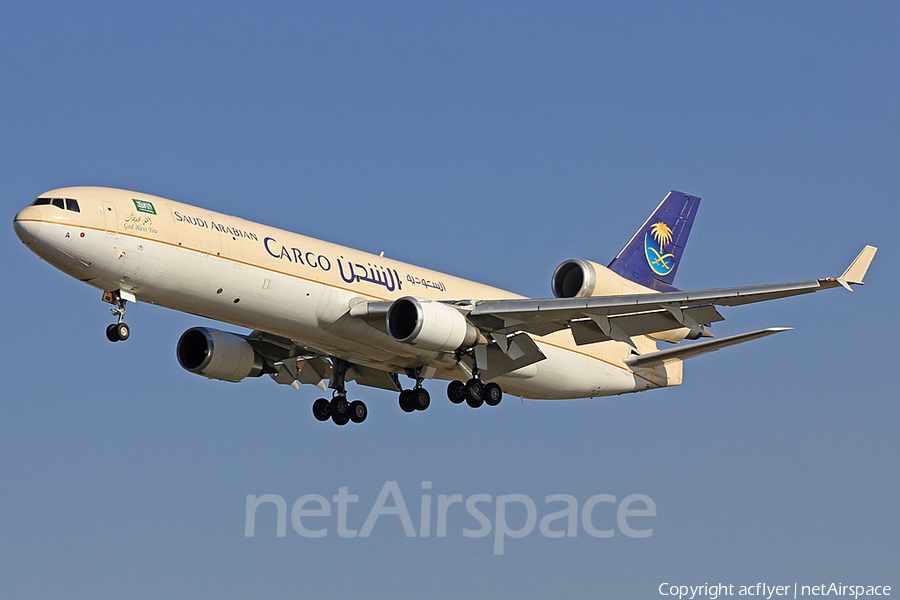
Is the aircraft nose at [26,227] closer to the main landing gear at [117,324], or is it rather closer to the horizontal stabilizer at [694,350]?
the main landing gear at [117,324]

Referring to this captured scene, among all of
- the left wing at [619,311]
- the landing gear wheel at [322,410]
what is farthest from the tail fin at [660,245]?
the landing gear wheel at [322,410]

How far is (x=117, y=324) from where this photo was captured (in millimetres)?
30484

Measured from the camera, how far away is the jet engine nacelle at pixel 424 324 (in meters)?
33.2

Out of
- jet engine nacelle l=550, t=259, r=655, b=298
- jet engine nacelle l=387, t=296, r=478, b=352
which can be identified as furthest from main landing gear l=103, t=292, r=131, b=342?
jet engine nacelle l=550, t=259, r=655, b=298

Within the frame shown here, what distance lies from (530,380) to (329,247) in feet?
26.3

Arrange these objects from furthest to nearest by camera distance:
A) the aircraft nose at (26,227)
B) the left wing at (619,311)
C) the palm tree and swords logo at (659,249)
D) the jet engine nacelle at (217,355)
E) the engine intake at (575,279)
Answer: the palm tree and swords logo at (659,249) → the jet engine nacelle at (217,355) → the engine intake at (575,279) → the left wing at (619,311) → the aircraft nose at (26,227)

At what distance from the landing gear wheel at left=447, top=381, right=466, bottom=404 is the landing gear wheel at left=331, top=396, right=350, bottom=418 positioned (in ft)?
14.8

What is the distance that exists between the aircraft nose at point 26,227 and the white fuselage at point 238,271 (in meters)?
0.02

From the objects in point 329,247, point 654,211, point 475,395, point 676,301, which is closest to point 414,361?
point 475,395

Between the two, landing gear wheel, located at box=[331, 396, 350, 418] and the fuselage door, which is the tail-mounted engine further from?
the fuselage door

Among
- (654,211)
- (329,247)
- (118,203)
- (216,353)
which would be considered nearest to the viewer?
(118,203)

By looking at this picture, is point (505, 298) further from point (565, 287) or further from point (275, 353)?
point (275, 353)

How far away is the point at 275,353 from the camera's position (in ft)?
127

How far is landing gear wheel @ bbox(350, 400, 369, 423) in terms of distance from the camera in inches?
1550
